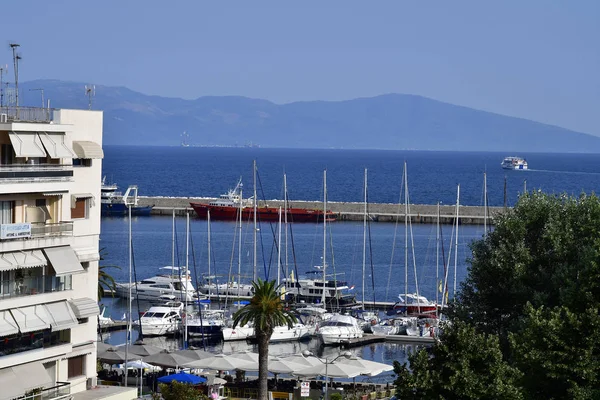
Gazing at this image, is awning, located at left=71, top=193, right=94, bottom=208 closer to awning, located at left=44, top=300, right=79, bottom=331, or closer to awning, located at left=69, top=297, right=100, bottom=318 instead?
awning, located at left=69, top=297, right=100, bottom=318

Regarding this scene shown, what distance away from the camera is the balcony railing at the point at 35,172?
28.5 meters

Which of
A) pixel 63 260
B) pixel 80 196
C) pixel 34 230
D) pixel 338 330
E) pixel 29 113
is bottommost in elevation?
pixel 338 330

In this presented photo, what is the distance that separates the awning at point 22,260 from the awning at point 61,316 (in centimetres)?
132

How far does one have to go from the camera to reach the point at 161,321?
219 ft

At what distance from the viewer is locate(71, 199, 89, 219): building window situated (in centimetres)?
3149

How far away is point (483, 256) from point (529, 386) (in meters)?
8.45

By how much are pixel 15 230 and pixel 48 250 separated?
4.79 feet

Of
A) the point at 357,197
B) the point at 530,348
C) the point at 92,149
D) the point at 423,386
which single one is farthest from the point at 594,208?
the point at 357,197

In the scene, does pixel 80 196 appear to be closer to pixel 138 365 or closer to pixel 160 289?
pixel 138 365

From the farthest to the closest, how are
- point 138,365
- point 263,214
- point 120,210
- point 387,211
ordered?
point 120,210
point 387,211
point 263,214
point 138,365

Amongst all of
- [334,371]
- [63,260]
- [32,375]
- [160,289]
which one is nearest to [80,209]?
[63,260]

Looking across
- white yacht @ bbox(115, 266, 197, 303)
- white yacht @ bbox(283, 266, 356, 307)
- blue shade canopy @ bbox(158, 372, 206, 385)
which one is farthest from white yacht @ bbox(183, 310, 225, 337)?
blue shade canopy @ bbox(158, 372, 206, 385)

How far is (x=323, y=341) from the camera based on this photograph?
64.1 metres

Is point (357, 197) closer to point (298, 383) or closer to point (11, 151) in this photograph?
point (298, 383)
